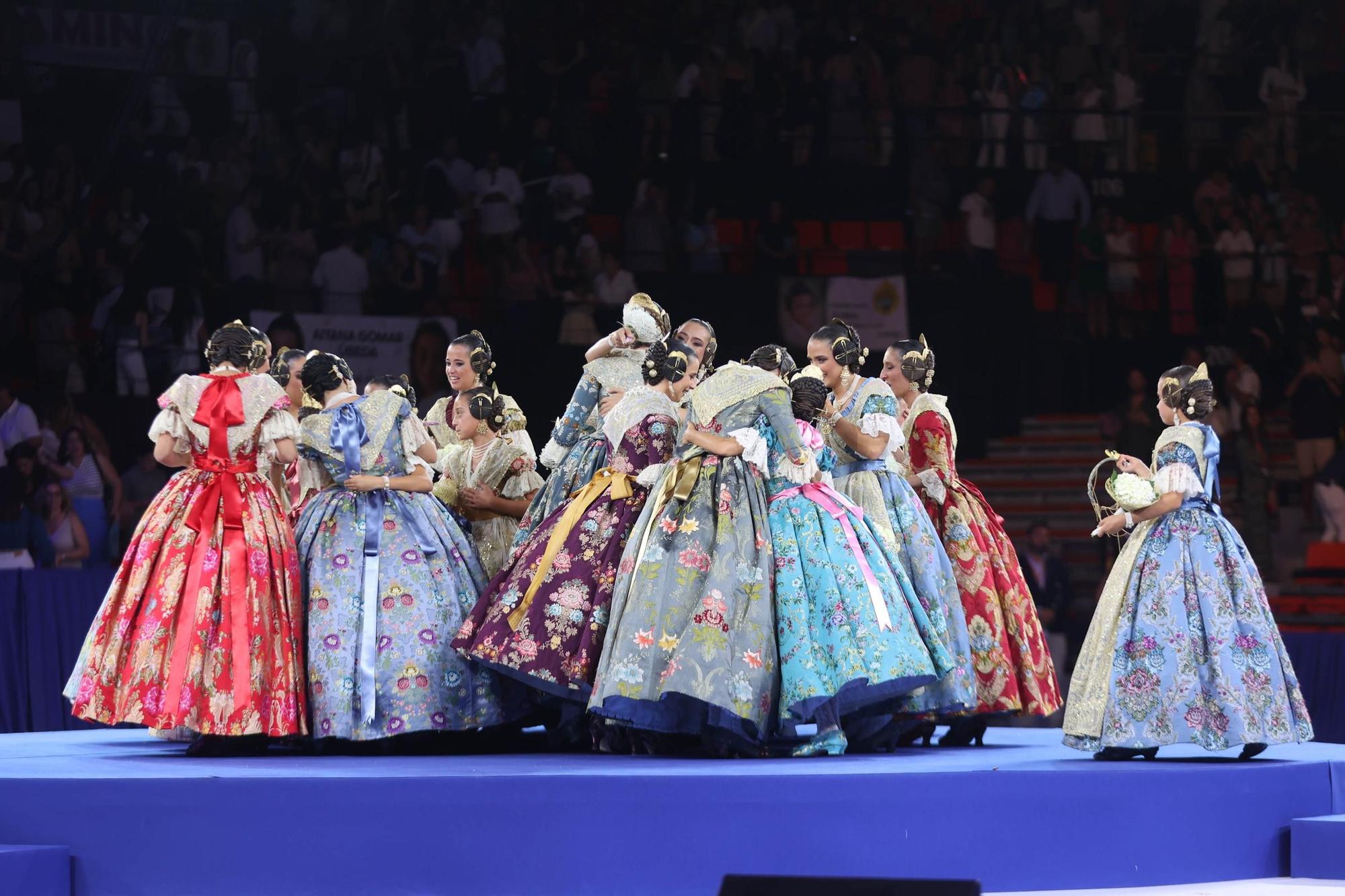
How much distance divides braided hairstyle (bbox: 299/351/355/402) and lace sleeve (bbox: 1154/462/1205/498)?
8.18 ft

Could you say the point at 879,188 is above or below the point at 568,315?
above

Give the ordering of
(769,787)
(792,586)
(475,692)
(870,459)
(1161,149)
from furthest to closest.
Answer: (1161,149) → (870,459) → (475,692) → (792,586) → (769,787)

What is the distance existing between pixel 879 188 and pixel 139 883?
354 inches

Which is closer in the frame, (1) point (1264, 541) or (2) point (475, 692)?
(2) point (475, 692)

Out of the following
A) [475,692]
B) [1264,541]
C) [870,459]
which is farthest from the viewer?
[1264,541]

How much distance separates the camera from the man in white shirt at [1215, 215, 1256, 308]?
12.3 meters

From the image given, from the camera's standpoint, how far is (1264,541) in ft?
36.2

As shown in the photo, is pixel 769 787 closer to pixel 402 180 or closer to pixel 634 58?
pixel 402 180

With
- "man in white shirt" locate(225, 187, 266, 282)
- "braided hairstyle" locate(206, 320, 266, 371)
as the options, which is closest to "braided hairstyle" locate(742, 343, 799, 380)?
"braided hairstyle" locate(206, 320, 266, 371)

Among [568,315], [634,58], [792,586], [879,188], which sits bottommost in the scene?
[792,586]

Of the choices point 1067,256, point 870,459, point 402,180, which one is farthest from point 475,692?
point 1067,256

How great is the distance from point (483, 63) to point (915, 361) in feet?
23.5

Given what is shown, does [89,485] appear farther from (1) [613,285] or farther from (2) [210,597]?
(2) [210,597]

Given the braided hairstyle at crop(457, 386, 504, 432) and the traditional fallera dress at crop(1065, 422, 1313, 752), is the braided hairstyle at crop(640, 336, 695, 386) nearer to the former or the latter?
the braided hairstyle at crop(457, 386, 504, 432)
